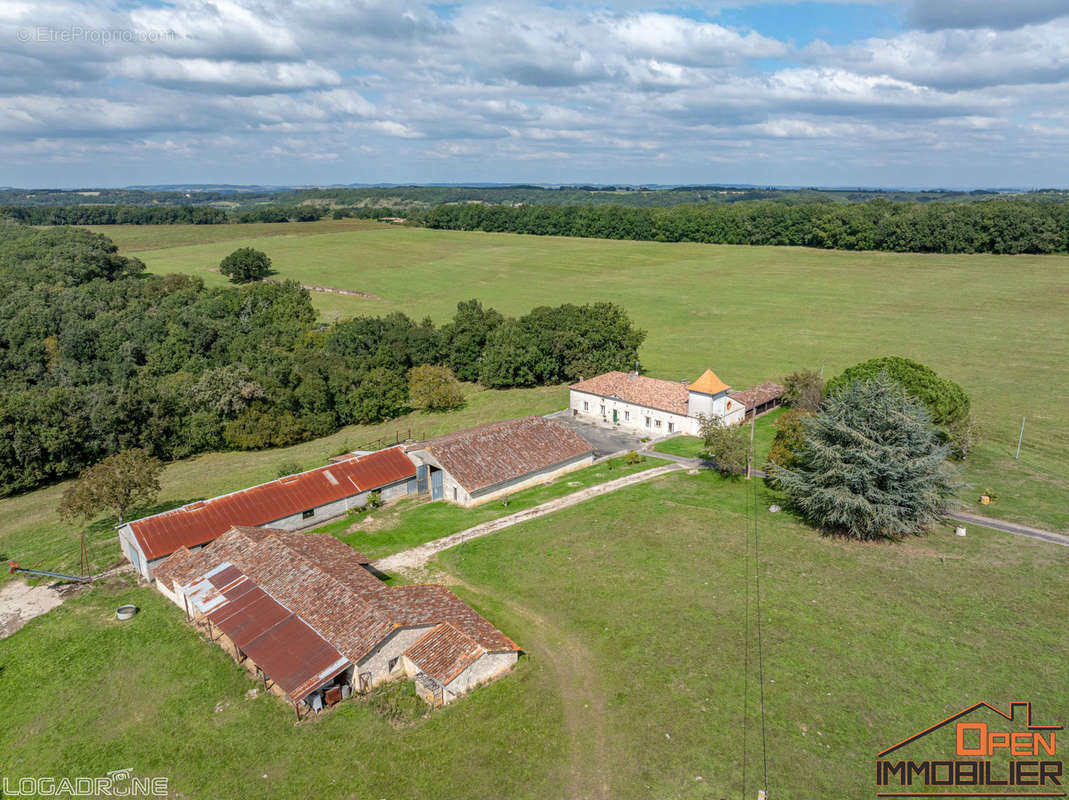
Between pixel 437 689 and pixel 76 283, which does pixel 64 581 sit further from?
pixel 76 283

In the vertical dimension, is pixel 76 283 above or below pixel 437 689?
above

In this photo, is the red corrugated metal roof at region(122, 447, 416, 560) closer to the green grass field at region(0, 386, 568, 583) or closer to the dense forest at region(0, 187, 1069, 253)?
the green grass field at region(0, 386, 568, 583)

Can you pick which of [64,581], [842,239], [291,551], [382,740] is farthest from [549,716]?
[842,239]

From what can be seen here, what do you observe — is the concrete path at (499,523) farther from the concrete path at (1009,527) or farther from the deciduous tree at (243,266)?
the deciduous tree at (243,266)

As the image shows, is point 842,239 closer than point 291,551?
No

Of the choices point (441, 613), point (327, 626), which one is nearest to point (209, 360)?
point (327, 626)

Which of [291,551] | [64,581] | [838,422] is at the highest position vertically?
[838,422]
